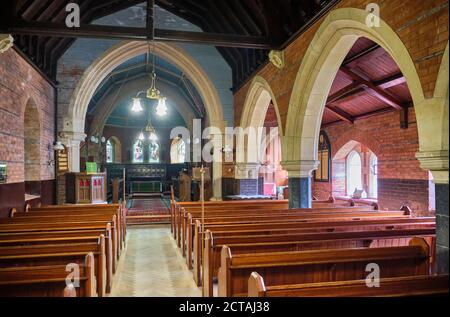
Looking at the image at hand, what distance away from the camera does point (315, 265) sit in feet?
8.33

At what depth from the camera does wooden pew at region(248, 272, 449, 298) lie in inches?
68.2

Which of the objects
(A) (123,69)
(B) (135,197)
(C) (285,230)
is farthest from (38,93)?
(B) (135,197)

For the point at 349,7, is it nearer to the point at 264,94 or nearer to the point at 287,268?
the point at 287,268

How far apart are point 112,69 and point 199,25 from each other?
109 inches

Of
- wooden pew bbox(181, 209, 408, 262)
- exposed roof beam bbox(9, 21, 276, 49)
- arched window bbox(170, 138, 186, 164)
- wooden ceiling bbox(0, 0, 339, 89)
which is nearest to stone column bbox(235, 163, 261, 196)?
wooden ceiling bbox(0, 0, 339, 89)

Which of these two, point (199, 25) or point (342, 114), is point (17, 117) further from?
point (342, 114)

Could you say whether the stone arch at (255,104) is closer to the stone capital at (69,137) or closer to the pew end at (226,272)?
the stone capital at (69,137)

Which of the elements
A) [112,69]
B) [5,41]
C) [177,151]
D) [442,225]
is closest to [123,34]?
[5,41]

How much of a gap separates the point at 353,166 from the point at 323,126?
1.49 m

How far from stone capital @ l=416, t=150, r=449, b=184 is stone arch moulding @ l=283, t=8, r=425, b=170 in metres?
0.34

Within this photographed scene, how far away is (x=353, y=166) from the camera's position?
979 cm

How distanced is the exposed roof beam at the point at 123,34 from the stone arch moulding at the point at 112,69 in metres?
3.56

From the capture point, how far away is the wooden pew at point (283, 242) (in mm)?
3025

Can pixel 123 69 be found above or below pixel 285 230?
above
